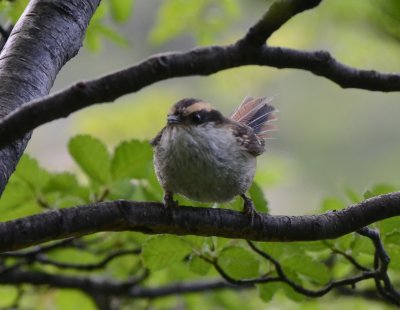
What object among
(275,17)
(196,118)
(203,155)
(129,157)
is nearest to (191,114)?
(196,118)

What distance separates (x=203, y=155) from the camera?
2.31 metres

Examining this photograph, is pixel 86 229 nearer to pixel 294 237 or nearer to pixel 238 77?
pixel 294 237

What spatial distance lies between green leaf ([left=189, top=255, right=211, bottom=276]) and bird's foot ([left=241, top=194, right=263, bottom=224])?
0.67 feet

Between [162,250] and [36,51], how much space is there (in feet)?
2.20

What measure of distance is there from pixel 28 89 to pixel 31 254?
3.40ft

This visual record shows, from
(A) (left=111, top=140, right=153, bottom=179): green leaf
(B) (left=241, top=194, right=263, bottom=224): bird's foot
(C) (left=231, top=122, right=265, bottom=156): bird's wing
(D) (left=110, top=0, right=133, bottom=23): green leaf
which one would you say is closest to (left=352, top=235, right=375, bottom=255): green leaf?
(B) (left=241, top=194, right=263, bottom=224): bird's foot

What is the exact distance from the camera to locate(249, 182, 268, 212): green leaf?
2105 millimetres

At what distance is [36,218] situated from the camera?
1.42 meters

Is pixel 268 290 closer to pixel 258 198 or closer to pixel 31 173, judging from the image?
pixel 258 198

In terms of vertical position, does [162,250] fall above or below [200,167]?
below

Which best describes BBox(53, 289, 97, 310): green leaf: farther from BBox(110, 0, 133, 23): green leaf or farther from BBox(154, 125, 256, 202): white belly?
BBox(110, 0, 133, 23): green leaf

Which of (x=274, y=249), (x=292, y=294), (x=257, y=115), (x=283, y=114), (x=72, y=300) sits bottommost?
(x=292, y=294)

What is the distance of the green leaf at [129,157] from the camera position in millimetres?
2209

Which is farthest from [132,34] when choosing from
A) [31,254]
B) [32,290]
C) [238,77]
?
[31,254]
